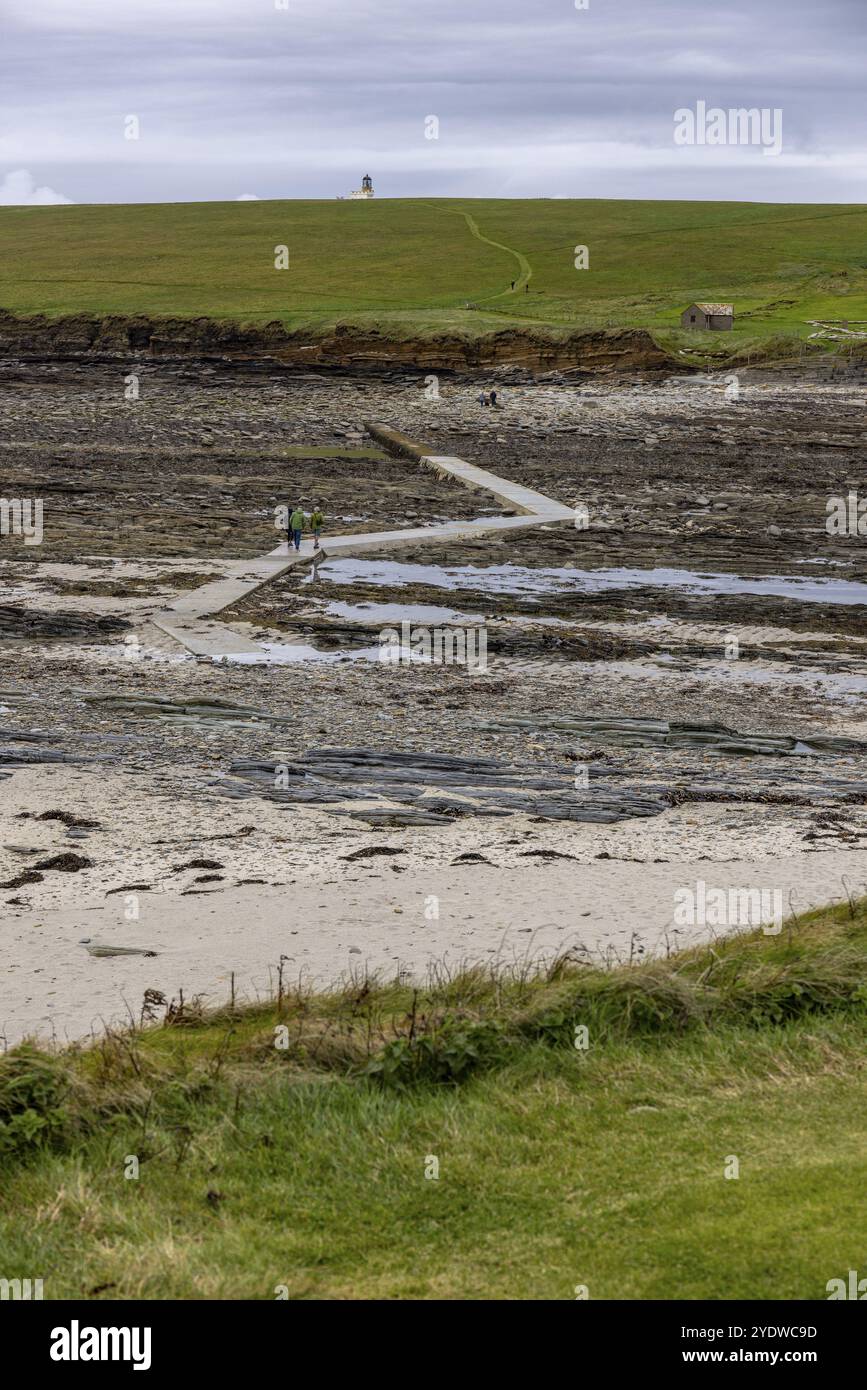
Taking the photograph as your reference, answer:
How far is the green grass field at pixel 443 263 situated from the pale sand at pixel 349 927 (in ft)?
211

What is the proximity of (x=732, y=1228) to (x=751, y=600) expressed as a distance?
964 inches

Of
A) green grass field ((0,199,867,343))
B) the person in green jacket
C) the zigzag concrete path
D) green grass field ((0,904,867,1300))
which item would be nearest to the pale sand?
green grass field ((0,904,867,1300))

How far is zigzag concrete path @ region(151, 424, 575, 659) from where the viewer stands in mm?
26750

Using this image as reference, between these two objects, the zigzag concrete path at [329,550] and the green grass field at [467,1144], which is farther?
the zigzag concrete path at [329,550]

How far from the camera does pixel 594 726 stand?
21.8 metres

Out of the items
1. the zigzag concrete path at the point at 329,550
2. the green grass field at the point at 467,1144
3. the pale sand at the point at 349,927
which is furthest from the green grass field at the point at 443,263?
the green grass field at the point at 467,1144

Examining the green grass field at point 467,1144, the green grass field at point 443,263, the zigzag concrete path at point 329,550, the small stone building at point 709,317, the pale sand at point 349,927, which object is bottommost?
the pale sand at point 349,927

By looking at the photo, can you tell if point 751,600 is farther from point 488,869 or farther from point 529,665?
point 488,869

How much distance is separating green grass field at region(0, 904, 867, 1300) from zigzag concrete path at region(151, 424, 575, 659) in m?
15.4

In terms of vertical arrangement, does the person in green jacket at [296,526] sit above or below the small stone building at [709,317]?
below

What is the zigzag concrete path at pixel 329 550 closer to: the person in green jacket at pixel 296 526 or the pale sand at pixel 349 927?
the person in green jacket at pixel 296 526

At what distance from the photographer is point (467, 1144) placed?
8.68m

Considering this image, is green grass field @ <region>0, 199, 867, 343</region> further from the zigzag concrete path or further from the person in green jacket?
the person in green jacket

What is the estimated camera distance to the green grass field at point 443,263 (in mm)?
86562
